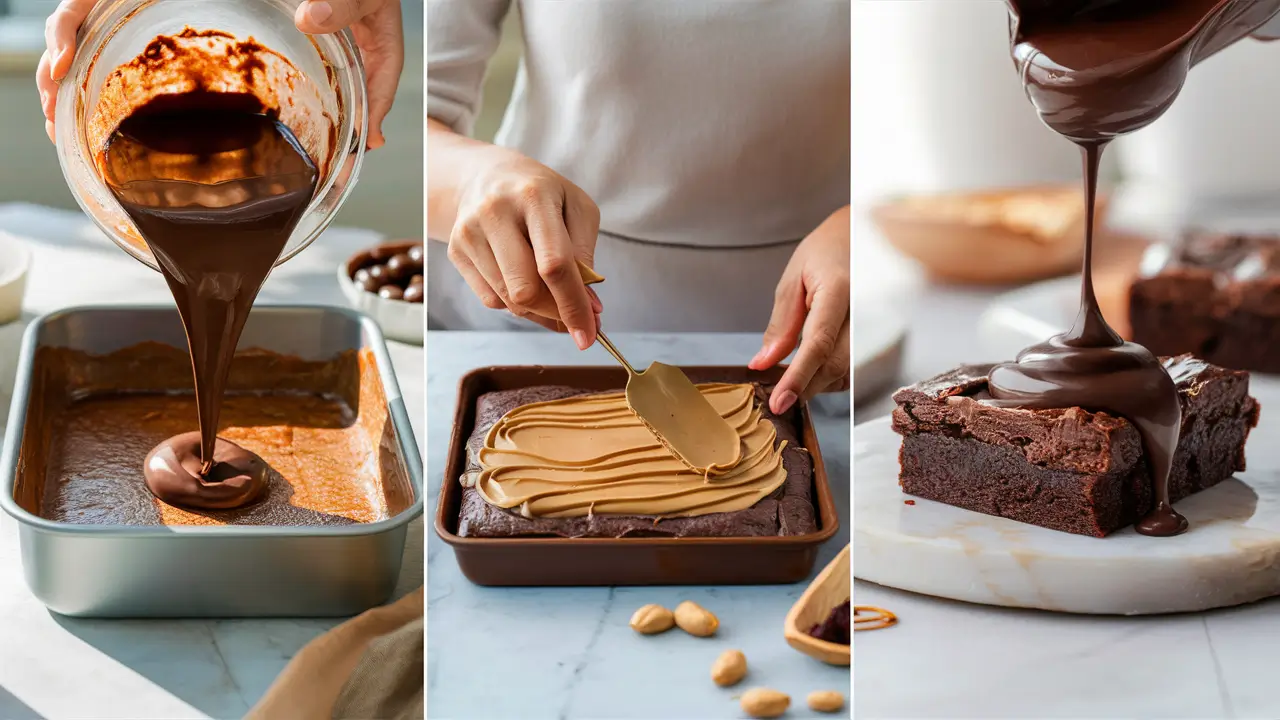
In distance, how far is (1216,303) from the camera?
1888mm

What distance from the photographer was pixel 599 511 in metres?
1.24

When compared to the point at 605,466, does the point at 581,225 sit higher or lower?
higher

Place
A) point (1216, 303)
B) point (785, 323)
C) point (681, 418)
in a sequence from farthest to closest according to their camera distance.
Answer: point (1216, 303) < point (785, 323) < point (681, 418)

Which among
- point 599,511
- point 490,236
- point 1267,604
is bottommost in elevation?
point 1267,604

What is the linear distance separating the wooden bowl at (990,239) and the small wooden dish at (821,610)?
1.20m

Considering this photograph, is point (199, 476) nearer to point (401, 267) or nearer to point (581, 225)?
point (581, 225)

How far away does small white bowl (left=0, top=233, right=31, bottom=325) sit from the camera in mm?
2020

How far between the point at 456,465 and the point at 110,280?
4.61 feet

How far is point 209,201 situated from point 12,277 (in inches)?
35.9

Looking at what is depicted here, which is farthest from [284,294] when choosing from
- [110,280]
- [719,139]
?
[719,139]

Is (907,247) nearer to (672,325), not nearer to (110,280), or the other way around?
(672,325)

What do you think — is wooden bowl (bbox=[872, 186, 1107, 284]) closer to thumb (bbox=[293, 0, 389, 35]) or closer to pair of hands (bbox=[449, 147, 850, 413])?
pair of hands (bbox=[449, 147, 850, 413])

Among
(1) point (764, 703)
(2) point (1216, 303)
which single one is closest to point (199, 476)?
(1) point (764, 703)

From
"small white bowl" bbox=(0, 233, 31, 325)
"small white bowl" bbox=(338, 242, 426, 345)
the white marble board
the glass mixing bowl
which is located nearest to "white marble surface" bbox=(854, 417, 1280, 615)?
the white marble board
